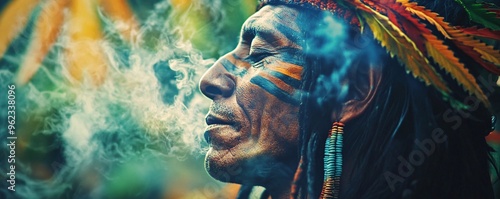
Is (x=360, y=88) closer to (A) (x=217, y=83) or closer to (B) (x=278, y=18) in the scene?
(B) (x=278, y=18)

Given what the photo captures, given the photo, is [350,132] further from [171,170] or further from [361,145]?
[171,170]

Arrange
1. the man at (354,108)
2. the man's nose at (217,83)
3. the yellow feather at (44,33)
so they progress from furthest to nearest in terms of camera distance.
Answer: the yellow feather at (44,33) < the man's nose at (217,83) < the man at (354,108)

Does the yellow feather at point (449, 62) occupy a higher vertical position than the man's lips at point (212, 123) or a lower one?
higher

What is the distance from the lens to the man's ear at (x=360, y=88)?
2912 millimetres

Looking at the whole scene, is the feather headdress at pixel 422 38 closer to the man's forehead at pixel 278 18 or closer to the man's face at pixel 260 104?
the man's forehead at pixel 278 18

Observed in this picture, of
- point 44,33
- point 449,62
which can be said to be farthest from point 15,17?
point 449,62

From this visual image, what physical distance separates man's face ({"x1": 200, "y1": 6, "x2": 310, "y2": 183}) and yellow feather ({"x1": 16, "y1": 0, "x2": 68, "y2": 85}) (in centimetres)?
86

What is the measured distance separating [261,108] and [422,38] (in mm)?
810

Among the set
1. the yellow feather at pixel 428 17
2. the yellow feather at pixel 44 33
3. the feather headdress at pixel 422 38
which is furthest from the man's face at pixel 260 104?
Result: the yellow feather at pixel 44 33

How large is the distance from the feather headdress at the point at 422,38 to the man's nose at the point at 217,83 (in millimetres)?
443

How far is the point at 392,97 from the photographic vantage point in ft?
9.57

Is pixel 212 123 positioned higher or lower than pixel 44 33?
lower

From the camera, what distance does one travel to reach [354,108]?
2926 mm

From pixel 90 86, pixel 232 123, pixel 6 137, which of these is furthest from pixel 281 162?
pixel 6 137
